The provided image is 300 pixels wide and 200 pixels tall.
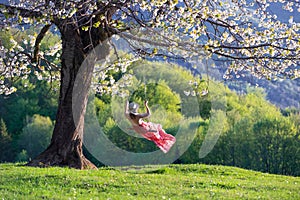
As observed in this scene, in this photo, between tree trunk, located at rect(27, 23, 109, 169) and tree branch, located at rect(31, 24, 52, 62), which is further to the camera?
tree branch, located at rect(31, 24, 52, 62)

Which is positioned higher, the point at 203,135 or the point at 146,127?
the point at 203,135

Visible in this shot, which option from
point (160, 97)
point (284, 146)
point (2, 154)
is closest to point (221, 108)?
point (160, 97)

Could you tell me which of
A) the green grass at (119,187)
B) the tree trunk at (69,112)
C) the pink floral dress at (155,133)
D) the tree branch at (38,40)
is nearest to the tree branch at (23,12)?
the tree trunk at (69,112)

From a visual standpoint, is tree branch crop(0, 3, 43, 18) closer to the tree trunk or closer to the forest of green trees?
the tree trunk

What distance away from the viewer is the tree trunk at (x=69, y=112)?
639 inches

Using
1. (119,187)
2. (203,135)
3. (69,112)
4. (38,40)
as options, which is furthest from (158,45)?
(203,135)

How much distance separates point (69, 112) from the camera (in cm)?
1622

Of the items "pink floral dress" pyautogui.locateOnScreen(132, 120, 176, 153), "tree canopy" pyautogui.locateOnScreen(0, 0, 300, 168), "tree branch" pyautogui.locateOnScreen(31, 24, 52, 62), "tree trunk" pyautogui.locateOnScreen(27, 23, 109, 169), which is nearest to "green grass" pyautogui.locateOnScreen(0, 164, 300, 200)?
"pink floral dress" pyautogui.locateOnScreen(132, 120, 176, 153)

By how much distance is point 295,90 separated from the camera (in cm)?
15188

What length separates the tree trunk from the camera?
53.2ft

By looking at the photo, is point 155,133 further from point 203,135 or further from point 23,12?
point 203,135

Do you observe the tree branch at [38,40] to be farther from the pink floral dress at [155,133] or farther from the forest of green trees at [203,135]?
the forest of green trees at [203,135]

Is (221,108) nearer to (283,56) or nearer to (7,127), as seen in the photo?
(7,127)

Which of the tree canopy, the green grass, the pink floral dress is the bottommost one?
the green grass
